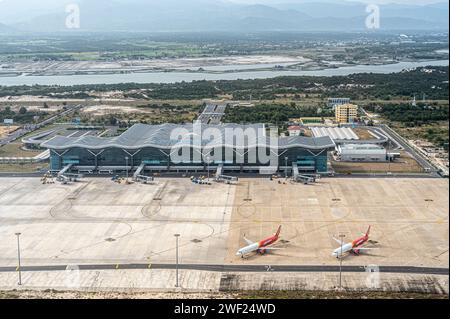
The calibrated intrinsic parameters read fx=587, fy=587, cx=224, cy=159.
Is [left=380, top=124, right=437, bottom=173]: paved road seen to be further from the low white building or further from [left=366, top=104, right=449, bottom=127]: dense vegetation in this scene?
the low white building

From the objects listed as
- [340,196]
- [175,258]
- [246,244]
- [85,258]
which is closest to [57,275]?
[85,258]

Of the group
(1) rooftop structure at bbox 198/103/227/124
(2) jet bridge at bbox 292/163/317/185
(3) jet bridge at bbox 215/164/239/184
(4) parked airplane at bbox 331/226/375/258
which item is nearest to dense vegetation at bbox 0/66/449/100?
(1) rooftop structure at bbox 198/103/227/124

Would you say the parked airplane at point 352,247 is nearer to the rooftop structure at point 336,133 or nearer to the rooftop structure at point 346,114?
the rooftop structure at point 336,133

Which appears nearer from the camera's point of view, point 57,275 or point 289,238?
point 57,275

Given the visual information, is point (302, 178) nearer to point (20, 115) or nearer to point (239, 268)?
point (239, 268)

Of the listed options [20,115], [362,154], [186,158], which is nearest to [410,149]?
[362,154]

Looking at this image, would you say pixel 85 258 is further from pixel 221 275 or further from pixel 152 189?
pixel 152 189

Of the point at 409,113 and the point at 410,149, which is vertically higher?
the point at 409,113

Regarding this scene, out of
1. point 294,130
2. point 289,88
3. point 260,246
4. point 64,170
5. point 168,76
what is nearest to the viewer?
point 260,246
